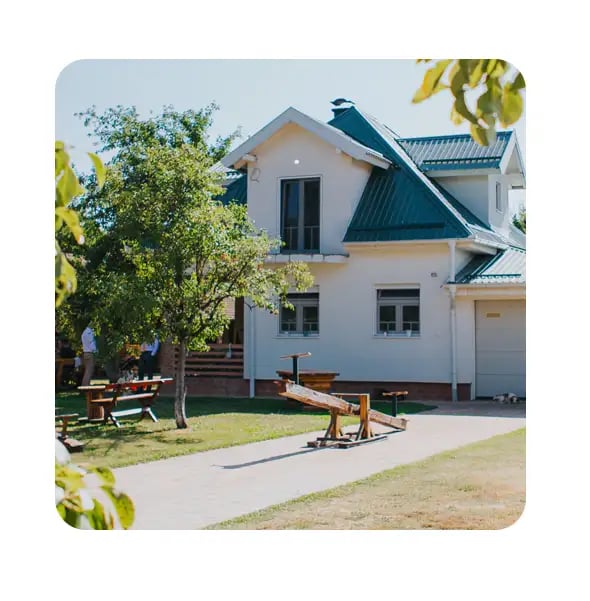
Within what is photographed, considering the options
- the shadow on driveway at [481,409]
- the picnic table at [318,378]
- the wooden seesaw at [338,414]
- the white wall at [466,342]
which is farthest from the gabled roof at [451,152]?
the picnic table at [318,378]

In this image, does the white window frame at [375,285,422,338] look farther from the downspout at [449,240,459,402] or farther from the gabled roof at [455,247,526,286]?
the gabled roof at [455,247,526,286]

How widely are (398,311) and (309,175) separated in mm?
1821

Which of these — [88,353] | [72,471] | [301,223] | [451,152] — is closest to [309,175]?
[301,223]

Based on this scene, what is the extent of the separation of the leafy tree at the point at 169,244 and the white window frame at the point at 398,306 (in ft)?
5.02

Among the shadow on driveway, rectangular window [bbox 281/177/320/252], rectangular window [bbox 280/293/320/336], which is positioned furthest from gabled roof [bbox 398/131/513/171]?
rectangular window [bbox 280/293/320/336]

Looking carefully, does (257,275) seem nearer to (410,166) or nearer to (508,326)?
(410,166)

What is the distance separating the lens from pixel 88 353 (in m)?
7.75

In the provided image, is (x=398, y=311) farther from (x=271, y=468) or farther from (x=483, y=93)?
(x=483, y=93)

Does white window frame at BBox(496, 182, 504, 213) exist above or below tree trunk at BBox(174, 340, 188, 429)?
above

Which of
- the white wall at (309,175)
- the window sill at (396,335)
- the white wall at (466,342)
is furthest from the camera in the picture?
the window sill at (396,335)

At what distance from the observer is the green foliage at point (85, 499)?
2.79 metres

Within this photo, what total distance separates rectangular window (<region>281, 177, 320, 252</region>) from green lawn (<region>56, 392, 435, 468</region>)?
191 cm

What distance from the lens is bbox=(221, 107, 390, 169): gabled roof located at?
294 inches

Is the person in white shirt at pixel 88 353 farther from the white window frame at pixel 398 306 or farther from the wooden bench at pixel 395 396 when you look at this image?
the white window frame at pixel 398 306
